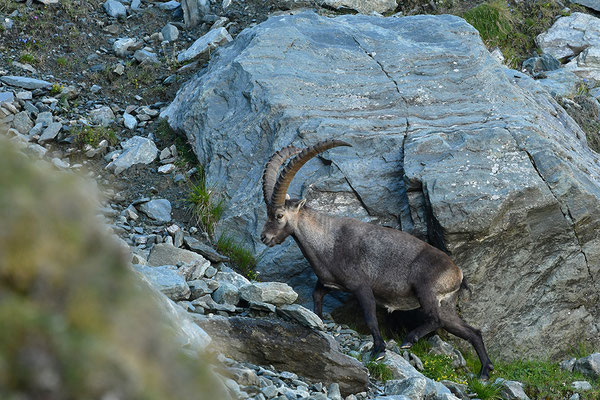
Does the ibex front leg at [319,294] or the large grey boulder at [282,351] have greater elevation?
the large grey boulder at [282,351]

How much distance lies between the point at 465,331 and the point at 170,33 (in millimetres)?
9676

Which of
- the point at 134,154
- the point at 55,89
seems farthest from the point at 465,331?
the point at 55,89

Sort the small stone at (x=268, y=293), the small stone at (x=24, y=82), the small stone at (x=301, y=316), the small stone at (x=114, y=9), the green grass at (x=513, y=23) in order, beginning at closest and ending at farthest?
the small stone at (x=301, y=316) → the small stone at (x=268, y=293) → the small stone at (x=24, y=82) → the small stone at (x=114, y=9) → the green grass at (x=513, y=23)

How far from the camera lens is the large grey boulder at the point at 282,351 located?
731 centimetres

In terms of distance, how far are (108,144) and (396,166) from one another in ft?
17.5

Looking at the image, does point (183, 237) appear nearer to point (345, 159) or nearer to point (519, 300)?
point (345, 159)

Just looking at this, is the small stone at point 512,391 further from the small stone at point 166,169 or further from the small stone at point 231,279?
the small stone at point 166,169

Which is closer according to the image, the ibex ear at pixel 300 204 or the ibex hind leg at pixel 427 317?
the ibex hind leg at pixel 427 317

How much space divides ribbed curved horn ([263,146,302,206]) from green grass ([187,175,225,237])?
1.23 meters

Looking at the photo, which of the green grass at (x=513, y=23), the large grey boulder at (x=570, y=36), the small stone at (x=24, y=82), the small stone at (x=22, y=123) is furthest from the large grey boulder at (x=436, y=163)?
the large grey boulder at (x=570, y=36)

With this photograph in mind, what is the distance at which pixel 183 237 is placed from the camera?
10945mm

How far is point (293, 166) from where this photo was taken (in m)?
9.91

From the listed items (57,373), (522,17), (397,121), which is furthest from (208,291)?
(522,17)

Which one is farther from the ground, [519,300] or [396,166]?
[396,166]
